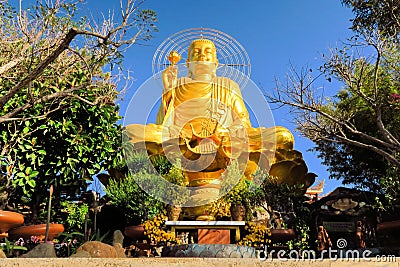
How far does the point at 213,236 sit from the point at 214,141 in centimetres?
331

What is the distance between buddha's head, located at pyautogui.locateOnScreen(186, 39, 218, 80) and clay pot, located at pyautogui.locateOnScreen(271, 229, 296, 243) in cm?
507

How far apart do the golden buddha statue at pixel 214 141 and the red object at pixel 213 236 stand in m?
1.91

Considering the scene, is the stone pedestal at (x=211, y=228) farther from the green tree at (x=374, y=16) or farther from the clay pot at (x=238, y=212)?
the green tree at (x=374, y=16)

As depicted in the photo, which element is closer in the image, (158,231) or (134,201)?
(158,231)

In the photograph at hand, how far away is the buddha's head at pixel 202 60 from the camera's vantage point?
11.6 metres

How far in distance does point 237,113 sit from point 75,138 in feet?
15.5

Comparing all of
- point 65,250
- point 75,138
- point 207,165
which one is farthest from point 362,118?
point 65,250

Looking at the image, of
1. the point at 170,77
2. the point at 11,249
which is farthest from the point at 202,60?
the point at 11,249

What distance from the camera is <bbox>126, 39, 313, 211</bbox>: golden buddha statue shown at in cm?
966

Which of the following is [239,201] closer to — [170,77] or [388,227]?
[388,227]

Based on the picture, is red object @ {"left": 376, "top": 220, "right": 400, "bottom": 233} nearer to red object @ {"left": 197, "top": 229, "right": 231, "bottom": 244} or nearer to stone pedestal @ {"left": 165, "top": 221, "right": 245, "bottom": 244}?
stone pedestal @ {"left": 165, "top": 221, "right": 245, "bottom": 244}

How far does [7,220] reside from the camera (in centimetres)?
642

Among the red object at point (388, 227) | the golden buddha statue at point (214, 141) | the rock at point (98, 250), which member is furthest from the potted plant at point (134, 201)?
the red object at point (388, 227)

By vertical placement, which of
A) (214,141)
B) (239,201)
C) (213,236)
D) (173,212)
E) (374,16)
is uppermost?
(374,16)
